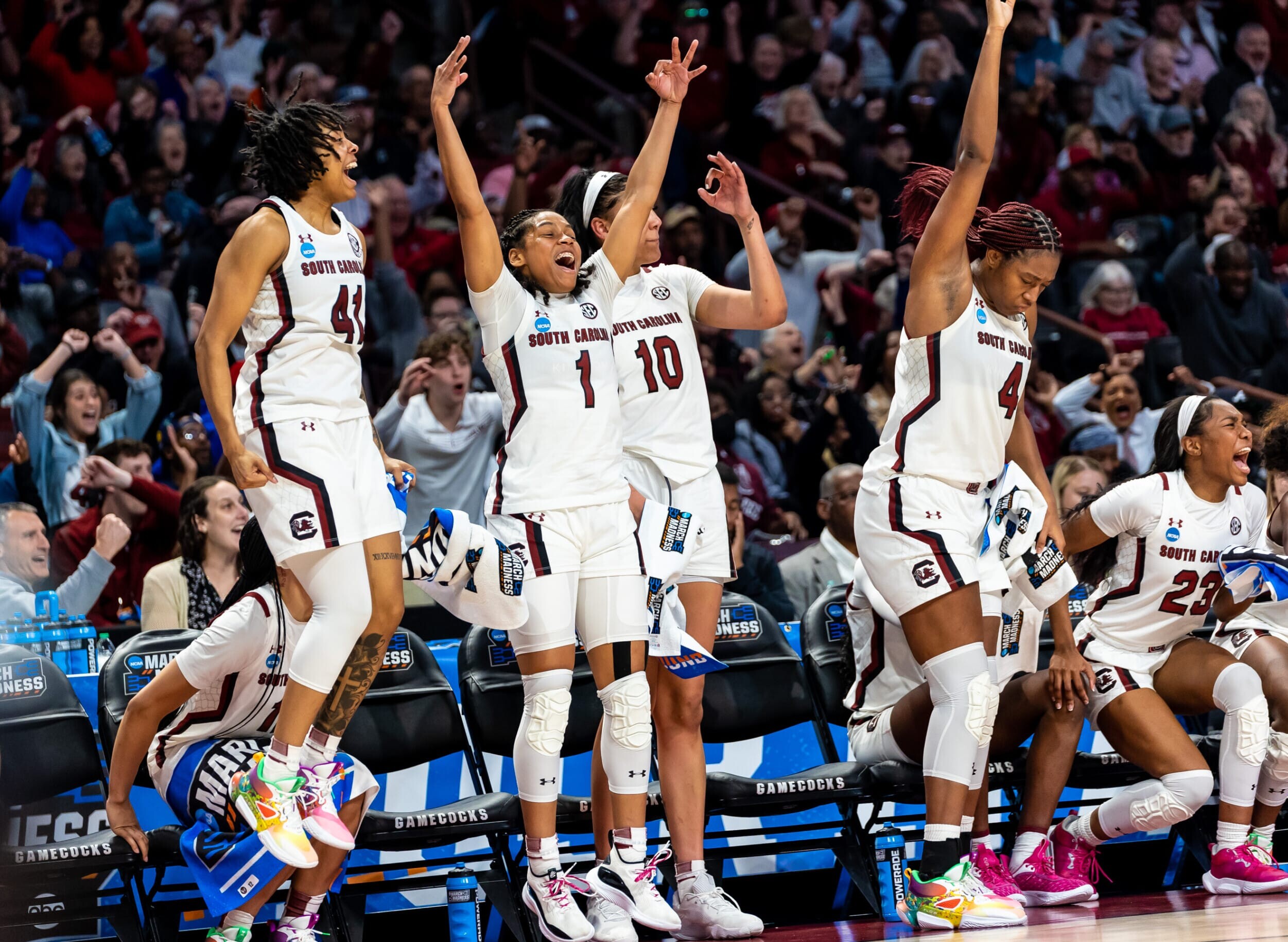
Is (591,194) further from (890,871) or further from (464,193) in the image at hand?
(890,871)

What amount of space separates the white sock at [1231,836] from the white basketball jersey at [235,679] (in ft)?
10.5

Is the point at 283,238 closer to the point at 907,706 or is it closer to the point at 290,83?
the point at 907,706

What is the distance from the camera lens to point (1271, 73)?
503 inches

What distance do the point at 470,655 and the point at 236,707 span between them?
1052mm

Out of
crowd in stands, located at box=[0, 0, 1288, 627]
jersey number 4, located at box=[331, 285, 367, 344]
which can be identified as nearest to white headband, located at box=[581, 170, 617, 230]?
crowd in stands, located at box=[0, 0, 1288, 627]

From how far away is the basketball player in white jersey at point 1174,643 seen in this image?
5223 millimetres

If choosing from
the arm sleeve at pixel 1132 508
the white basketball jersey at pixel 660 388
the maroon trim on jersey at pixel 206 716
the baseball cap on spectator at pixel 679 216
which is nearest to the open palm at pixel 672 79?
the white basketball jersey at pixel 660 388

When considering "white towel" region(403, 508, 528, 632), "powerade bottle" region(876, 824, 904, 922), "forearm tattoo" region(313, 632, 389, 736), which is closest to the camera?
"forearm tattoo" region(313, 632, 389, 736)

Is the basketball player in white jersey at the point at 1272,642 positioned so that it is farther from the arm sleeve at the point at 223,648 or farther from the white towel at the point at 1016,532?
the arm sleeve at the point at 223,648

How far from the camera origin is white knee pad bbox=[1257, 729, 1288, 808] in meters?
5.41

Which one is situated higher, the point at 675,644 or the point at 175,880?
the point at 675,644

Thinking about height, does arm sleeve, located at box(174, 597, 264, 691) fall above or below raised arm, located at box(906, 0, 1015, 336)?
below

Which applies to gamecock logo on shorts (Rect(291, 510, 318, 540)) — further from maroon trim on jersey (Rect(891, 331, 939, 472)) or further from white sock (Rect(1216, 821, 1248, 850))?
white sock (Rect(1216, 821, 1248, 850))

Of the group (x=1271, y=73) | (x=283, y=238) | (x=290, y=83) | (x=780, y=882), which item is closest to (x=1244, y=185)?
(x=1271, y=73)
